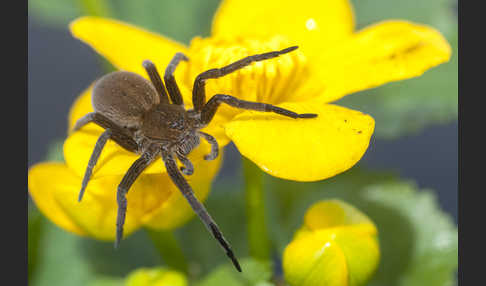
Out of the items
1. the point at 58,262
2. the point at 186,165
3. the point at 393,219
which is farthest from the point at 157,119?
the point at 393,219

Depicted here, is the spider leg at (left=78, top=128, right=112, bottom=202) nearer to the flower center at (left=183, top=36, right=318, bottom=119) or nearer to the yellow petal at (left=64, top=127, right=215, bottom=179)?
the yellow petal at (left=64, top=127, right=215, bottom=179)

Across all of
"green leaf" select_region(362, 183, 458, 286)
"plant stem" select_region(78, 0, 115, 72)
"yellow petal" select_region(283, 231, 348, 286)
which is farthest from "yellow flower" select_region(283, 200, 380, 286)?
"plant stem" select_region(78, 0, 115, 72)

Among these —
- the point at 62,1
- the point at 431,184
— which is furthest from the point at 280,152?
the point at 62,1

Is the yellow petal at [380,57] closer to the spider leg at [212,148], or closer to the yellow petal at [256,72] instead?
the yellow petal at [256,72]

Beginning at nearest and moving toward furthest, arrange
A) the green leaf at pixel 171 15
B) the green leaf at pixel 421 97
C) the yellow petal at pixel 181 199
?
the yellow petal at pixel 181 199, the green leaf at pixel 421 97, the green leaf at pixel 171 15

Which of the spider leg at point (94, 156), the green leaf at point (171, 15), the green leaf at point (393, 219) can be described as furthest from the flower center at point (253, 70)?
the green leaf at point (171, 15)

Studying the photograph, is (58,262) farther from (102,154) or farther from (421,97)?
(421,97)

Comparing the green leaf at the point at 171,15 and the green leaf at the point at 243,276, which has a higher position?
the green leaf at the point at 171,15

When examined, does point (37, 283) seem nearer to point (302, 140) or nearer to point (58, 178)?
point (58, 178)
